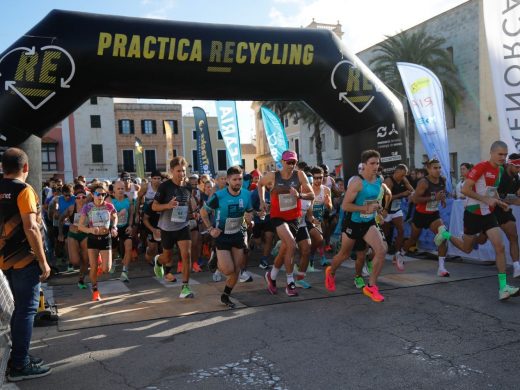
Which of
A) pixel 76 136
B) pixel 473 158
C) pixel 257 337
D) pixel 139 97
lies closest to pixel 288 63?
pixel 139 97

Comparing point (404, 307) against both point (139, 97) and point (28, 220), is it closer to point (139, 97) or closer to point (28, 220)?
point (28, 220)

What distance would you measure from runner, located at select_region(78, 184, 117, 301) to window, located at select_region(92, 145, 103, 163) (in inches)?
1748

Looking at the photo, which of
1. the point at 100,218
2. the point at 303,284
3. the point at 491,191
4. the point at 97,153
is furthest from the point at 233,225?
the point at 97,153

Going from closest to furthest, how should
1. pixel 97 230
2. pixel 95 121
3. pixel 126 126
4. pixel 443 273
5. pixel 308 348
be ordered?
pixel 308 348 → pixel 97 230 → pixel 443 273 → pixel 95 121 → pixel 126 126

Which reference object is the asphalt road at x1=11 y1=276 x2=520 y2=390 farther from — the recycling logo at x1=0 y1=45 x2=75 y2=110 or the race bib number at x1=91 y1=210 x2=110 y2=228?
the recycling logo at x1=0 y1=45 x2=75 y2=110

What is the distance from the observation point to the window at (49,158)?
4491 cm

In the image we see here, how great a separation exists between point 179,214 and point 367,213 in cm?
269

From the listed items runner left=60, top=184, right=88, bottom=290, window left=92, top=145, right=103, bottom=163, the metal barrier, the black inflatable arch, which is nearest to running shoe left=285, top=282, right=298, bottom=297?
the black inflatable arch

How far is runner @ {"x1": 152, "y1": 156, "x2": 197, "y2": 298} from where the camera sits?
6.60 meters

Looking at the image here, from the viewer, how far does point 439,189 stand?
7.90 m

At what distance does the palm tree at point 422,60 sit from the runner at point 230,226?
22.3m

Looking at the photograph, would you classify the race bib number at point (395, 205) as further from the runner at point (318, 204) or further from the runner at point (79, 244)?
the runner at point (79, 244)

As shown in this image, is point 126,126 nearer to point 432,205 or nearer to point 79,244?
point 79,244

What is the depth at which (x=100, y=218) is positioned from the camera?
22.3 ft
